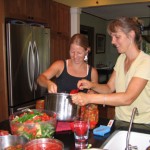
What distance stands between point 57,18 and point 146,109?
311cm

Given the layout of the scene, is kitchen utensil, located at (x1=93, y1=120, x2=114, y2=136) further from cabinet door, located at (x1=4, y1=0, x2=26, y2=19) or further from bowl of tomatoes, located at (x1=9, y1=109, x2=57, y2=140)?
cabinet door, located at (x1=4, y1=0, x2=26, y2=19)

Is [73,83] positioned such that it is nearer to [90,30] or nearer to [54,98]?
[54,98]

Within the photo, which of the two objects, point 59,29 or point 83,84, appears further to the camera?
point 59,29

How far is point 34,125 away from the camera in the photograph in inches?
47.3

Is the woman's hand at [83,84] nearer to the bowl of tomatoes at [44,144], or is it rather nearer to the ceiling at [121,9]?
the bowl of tomatoes at [44,144]

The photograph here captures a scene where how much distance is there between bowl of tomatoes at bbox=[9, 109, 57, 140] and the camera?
1.20 metres

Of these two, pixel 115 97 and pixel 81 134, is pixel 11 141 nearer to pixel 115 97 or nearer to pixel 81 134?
pixel 81 134

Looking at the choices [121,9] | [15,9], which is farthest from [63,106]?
[121,9]

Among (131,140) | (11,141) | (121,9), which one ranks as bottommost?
(131,140)

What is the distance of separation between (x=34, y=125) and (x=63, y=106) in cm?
26

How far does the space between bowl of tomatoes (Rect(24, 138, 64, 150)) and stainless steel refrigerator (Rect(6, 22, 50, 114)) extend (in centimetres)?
210

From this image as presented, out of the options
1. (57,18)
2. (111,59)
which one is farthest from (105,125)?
(111,59)

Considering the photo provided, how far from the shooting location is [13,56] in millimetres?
3092

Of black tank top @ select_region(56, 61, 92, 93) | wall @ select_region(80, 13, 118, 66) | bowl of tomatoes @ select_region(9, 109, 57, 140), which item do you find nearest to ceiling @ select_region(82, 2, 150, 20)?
wall @ select_region(80, 13, 118, 66)
